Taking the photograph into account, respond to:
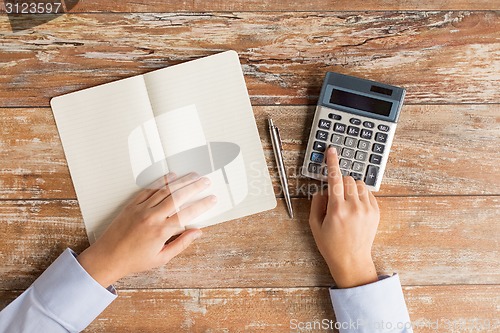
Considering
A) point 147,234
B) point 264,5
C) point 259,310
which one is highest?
point 264,5

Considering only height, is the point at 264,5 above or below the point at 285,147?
above

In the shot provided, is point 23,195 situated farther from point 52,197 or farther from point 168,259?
point 168,259

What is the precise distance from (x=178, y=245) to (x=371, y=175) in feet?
0.87

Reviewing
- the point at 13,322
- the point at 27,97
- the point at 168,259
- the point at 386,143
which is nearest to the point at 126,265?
the point at 168,259

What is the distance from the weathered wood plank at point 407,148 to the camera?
720 millimetres

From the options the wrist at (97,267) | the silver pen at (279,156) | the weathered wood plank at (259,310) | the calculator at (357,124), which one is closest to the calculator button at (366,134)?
the calculator at (357,124)

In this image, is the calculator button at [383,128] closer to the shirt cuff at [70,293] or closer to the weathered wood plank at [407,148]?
the weathered wood plank at [407,148]

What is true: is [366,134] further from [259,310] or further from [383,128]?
[259,310]

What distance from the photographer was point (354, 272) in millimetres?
701

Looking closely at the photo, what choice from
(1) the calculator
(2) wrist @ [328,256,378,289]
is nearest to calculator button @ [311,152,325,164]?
(1) the calculator

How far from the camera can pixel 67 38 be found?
71 cm

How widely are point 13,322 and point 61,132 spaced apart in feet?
0.81

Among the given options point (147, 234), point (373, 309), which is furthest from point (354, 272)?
point (147, 234)

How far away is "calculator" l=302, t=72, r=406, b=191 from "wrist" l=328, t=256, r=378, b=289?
10 centimetres
